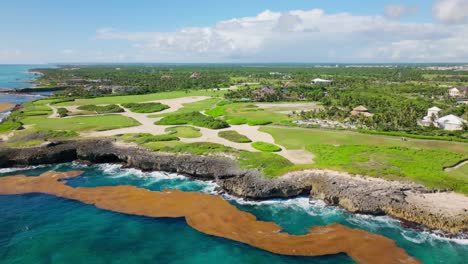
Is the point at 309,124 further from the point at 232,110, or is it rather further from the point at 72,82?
the point at 72,82

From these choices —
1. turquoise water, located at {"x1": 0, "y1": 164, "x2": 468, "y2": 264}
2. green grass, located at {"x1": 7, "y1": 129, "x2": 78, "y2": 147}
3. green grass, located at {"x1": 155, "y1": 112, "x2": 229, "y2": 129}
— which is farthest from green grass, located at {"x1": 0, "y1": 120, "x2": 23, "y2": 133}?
turquoise water, located at {"x1": 0, "y1": 164, "x2": 468, "y2": 264}

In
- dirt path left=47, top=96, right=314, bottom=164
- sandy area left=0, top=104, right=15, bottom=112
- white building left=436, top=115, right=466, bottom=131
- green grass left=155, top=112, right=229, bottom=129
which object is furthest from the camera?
sandy area left=0, top=104, right=15, bottom=112

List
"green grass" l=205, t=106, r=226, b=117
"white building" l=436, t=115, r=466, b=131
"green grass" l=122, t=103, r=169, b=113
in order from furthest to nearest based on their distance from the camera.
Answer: "green grass" l=122, t=103, r=169, b=113
"green grass" l=205, t=106, r=226, b=117
"white building" l=436, t=115, r=466, b=131

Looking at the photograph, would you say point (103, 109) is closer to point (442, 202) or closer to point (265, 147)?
point (265, 147)

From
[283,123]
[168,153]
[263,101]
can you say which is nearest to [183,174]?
[168,153]

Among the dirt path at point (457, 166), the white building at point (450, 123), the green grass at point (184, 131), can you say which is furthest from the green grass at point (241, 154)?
the white building at point (450, 123)

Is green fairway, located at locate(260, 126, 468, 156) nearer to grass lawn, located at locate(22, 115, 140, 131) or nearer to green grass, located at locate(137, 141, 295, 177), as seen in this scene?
green grass, located at locate(137, 141, 295, 177)
